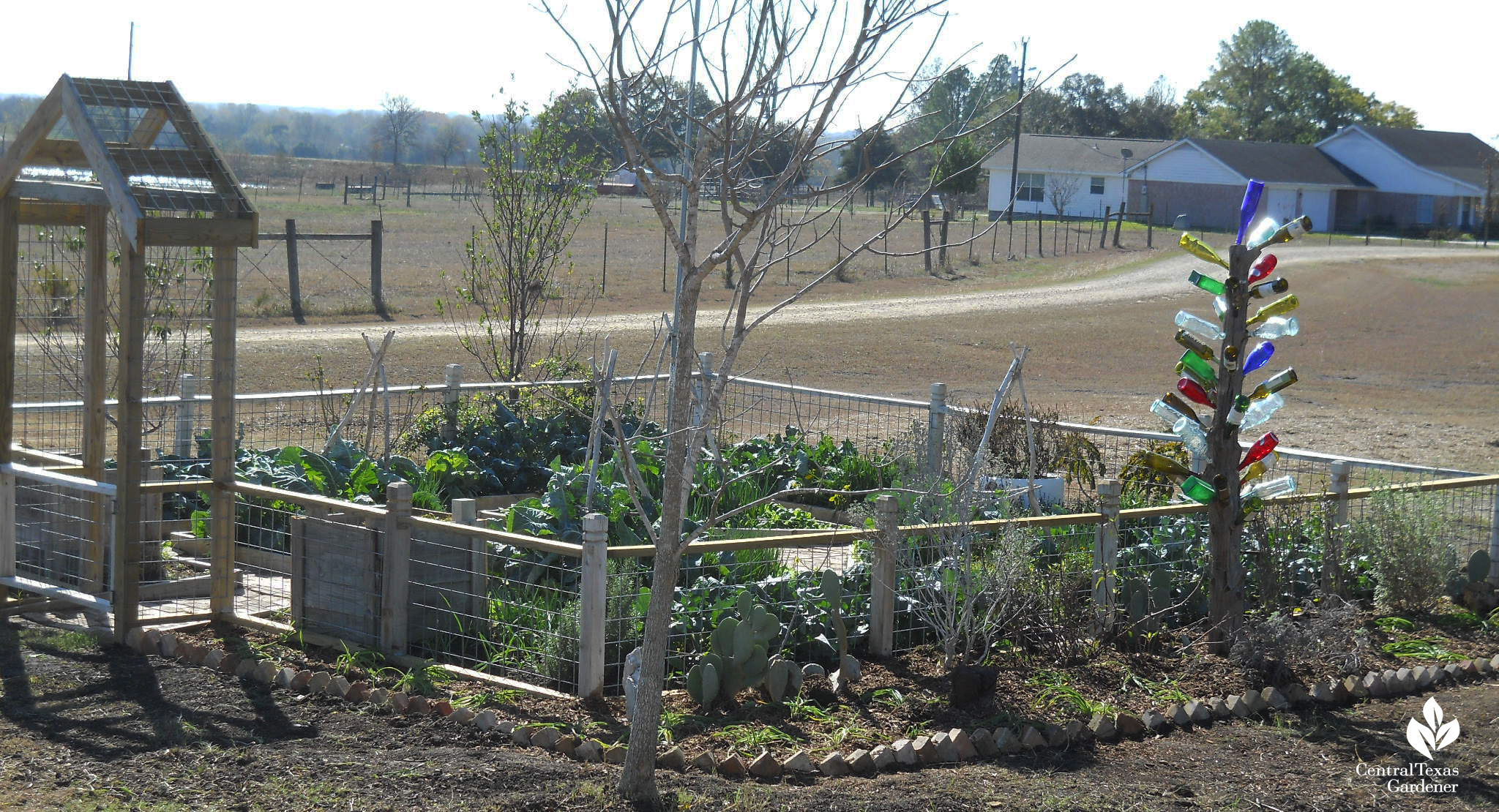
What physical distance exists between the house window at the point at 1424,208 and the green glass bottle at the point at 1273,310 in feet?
200

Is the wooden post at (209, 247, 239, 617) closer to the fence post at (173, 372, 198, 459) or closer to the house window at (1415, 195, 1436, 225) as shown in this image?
the fence post at (173, 372, 198, 459)

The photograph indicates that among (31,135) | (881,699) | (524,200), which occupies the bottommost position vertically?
(881,699)

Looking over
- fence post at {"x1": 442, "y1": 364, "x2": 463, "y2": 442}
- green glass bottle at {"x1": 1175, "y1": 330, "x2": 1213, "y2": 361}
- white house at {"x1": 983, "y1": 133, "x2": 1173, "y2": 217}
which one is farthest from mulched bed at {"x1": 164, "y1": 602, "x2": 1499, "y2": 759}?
white house at {"x1": 983, "y1": 133, "x2": 1173, "y2": 217}

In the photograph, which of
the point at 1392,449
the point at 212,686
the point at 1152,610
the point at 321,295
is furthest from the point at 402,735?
the point at 321,295

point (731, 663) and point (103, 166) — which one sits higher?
point (103, 166)

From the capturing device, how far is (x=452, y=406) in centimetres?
1175

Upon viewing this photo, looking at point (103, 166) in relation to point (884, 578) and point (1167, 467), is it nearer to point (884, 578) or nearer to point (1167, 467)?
point (884, 578)

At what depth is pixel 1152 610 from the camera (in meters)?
7.16

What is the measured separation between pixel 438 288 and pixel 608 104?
2452 centimetres

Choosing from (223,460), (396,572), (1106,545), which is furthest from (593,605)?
(1106,545)

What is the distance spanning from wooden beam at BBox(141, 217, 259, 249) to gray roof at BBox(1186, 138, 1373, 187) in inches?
2254

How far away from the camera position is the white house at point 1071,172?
61469mm

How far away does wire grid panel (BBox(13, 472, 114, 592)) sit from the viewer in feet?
23.8

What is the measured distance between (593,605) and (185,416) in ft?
19.3
